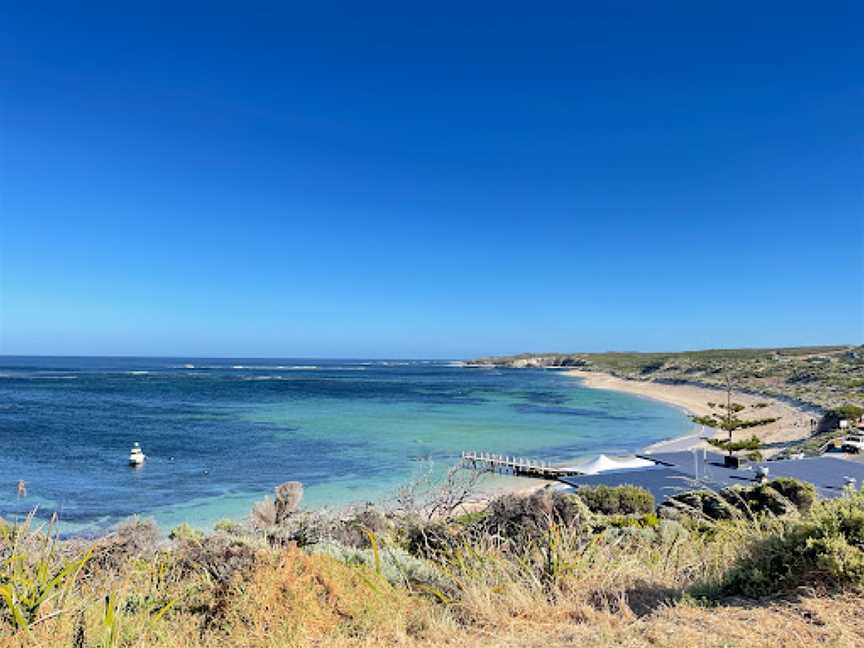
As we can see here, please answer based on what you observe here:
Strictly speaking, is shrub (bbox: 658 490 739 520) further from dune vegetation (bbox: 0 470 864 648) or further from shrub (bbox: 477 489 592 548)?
dune vegetation (bbox: 0 470 864 648)

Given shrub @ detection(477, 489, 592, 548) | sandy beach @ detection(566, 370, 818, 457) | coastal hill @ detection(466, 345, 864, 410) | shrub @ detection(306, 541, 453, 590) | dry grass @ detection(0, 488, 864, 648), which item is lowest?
sandy beach @ detection(566, 370, 818, 457)

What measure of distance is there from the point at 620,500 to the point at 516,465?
11588 mm

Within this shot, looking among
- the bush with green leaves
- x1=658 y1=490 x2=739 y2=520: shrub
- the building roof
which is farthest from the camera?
the building roof

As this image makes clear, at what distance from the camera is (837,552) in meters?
4.22

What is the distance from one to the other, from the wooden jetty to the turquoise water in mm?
1364

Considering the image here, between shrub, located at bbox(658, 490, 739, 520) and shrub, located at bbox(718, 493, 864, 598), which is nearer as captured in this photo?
shrub, located at bbox(718, 493, 864, 598)

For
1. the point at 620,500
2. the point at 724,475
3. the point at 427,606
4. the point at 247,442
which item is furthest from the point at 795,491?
the point at 247,442

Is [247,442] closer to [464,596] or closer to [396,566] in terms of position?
[396,566]

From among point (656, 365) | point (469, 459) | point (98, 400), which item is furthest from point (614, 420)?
Result: point (656, 365)

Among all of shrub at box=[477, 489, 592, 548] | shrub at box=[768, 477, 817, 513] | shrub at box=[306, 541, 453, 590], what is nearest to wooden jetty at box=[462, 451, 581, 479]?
shrub at box=[768, 477, 817, 513]

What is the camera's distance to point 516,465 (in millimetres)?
26562

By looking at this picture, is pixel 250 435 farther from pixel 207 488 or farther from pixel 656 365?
pixel 656 365

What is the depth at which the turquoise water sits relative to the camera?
65.3 ft

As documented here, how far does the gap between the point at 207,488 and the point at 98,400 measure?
4128 centimetres
